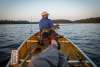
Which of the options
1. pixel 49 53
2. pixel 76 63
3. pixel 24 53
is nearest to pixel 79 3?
pixel 24 53

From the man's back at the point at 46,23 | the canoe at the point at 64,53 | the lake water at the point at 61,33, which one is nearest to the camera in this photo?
the canoe at the point at 64,53

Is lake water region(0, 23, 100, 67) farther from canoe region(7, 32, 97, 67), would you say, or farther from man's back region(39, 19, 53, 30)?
canoe region(7, 32, 97, 67)

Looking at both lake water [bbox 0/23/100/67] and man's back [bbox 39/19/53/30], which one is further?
lake water [bbox 0/23/100/67]

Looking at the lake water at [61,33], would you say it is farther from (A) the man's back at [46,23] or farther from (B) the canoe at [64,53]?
(B) the canoe at [64,53]

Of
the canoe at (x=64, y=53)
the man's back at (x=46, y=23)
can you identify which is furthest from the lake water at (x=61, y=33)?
the canoe at (x=64, y=53)

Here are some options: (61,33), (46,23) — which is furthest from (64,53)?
(61,33)

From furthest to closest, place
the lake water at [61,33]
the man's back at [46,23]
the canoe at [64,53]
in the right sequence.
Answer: the lake water at [61,33] < the man's back at [46,23] < the canoe at [64,53]

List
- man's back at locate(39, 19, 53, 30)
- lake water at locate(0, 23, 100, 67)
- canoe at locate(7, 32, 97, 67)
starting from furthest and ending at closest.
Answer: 1. lake water at locate(0, 23, 100, 67)
2. man's back at locate(39, 19, 53, 30)
3. canoe at locate(7, 32, 97, 67)

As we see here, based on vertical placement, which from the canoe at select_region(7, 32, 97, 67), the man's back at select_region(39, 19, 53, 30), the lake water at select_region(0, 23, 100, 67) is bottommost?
the lake water at select_region(0, 23, 100, 67)

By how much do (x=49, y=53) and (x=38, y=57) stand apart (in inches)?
2.6

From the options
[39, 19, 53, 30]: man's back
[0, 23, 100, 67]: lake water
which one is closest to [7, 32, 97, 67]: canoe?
[39, 19, 53, 30]: man's back

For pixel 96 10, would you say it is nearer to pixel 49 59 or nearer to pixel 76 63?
pixel 76 63

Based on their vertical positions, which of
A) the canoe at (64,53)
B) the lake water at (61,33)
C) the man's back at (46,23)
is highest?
the man's back at (46,23)

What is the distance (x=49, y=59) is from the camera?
1.18 m
